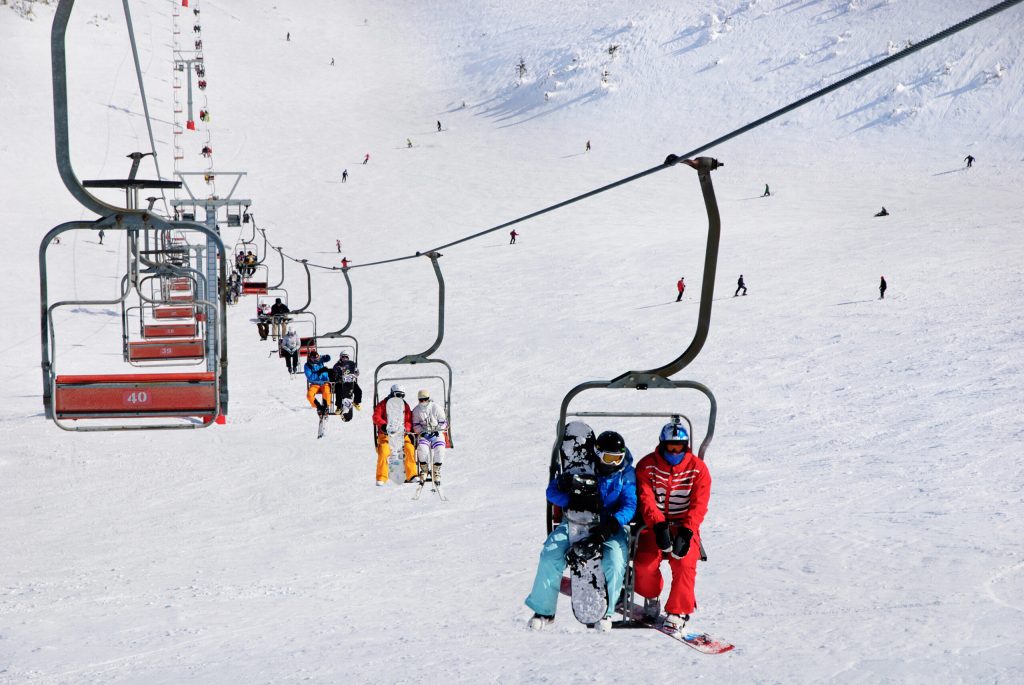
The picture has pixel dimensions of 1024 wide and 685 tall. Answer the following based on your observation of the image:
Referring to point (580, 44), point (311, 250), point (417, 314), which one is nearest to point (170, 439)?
point (417, 314)

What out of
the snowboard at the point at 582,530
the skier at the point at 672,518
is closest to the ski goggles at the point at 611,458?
the snowboard at the point at 582,530

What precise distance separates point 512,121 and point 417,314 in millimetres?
33118

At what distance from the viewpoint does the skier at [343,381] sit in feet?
50.2

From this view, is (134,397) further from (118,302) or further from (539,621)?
(539,621)

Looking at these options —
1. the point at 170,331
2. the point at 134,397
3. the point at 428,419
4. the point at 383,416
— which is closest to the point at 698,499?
the point at 134,397

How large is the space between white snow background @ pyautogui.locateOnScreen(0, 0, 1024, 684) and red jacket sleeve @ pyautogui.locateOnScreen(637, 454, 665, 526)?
2.27 meters

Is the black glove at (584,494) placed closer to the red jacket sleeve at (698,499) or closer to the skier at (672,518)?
the skier at (672,518)

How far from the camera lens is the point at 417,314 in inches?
1147

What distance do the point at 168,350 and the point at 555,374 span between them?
11109 mm

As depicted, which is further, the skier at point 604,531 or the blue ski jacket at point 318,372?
the blue ski jacket at point 318,372

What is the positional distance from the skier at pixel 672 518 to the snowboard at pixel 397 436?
522 cm

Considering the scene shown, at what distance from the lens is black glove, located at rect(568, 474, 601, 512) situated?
6066mm

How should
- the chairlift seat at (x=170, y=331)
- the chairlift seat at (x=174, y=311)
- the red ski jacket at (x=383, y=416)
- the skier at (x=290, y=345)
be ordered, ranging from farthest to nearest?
the skier at (x=290, y=345)
the chairlift seat at (x=174, y=311)
the chairlift seat at (x=170, y=331)
the red ski jacket at (x=383, y=416)

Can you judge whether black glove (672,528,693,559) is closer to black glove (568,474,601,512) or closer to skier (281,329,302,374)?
black glove (568,474,601,512)
